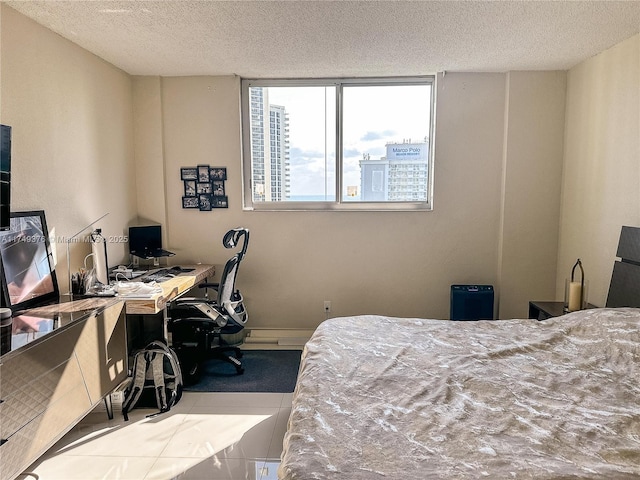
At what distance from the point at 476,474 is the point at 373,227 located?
2.87 metres

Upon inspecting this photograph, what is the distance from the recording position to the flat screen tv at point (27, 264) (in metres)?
2.25

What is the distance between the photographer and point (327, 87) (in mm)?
3953

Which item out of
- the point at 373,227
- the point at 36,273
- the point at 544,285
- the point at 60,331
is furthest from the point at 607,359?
the point at 36,273

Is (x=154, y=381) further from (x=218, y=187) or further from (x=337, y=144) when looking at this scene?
(x=337, y=144)

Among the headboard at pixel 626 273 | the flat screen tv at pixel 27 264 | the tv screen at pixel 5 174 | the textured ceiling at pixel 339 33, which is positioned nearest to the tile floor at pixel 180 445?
the flat screen tv at pixel 27 264

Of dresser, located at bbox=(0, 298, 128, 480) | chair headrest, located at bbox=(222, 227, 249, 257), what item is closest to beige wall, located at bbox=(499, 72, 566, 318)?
chair headrest, located at bbox=(222, 227, 249, 257)

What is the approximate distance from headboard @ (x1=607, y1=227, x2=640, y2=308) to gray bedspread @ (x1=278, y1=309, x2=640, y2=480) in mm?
465

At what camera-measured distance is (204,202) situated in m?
3.93

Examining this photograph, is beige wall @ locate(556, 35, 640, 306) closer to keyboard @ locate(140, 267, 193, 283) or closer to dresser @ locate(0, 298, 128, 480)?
keyboard @ locate(140, 267, 193, 283)

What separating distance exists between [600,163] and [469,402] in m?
2.58

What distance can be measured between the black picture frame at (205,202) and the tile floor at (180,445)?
71.3 inches

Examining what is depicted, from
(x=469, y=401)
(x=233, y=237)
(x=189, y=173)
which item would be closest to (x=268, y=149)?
(x=189, y=173)

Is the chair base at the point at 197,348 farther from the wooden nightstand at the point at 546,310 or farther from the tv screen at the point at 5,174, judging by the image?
the wooden nightstand at the point at 546,310

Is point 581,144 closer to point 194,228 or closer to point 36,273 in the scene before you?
point 194,228
